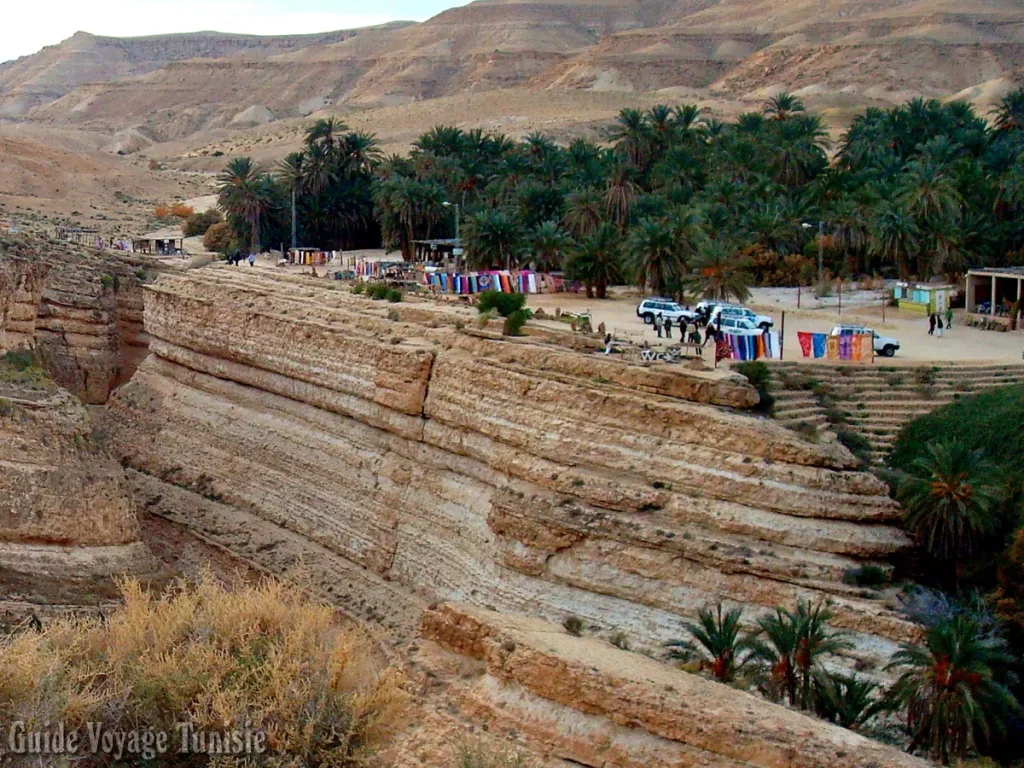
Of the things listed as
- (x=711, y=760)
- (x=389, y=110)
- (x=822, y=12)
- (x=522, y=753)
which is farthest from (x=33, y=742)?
(x=822, y=12)

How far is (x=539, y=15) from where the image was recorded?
16462cm

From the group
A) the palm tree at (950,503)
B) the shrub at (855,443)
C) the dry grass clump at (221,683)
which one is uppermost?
the shrub at (855,443)

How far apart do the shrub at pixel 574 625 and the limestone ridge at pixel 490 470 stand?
1.18 ft

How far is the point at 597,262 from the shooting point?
41.2 meters

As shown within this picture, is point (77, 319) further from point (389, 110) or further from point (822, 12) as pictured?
point (822, 12)

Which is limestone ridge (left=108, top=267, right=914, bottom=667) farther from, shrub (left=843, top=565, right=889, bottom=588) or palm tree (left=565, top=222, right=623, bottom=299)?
palm tree (left=565, top=222, right=623, bottom=299)

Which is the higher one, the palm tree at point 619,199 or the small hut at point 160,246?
the palm tree at point 619,199

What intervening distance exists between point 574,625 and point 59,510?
1073cm

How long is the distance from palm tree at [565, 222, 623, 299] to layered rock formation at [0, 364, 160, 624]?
54.2 ft

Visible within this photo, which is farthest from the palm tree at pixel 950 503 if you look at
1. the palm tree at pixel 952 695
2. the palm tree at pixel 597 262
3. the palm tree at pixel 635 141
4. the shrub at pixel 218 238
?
the palm tree at pixel 635 141

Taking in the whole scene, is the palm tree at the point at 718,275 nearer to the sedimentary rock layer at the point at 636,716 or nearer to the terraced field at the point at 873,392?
the terraced field at the point at 873,392

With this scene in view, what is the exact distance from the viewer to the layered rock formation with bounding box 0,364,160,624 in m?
26.1

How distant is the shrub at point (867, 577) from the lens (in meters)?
22.3

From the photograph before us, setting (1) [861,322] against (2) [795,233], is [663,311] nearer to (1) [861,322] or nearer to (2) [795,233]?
(1) [861,322]
